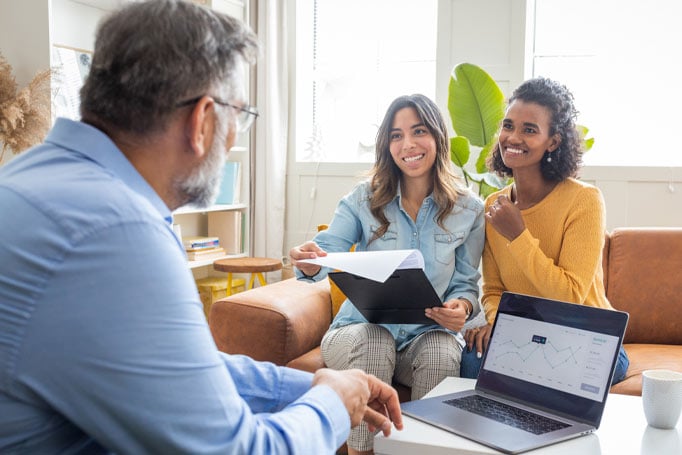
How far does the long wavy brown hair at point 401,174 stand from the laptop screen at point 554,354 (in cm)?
65

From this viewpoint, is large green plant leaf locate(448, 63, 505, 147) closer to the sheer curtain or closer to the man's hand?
the sheer curtain

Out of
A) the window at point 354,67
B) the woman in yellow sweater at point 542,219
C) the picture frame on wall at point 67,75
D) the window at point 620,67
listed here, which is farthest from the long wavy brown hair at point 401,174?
the window at point 354,67

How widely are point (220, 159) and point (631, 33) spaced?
10.6 feet

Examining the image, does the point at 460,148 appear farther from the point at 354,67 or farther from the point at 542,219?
the point at 354,67

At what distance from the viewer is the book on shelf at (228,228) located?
4.07 meters

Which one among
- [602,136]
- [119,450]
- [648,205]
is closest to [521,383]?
[119,450]

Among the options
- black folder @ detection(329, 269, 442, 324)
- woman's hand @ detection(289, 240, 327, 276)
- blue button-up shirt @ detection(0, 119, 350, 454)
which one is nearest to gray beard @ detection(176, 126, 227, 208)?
blue button-up shirt @ detection(0, 119, 350, 454)

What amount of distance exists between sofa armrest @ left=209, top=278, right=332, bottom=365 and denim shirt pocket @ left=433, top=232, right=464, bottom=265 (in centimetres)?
48

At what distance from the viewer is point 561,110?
6.81 ft

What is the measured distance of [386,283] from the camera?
67.3 inches

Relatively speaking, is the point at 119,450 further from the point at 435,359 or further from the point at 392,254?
the point at 435,359

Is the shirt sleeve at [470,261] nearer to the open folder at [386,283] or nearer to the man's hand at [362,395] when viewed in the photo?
the open folder at [386,283]

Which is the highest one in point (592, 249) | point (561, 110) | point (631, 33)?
point (631, 33)

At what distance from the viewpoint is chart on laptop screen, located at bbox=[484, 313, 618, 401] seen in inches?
54.6
